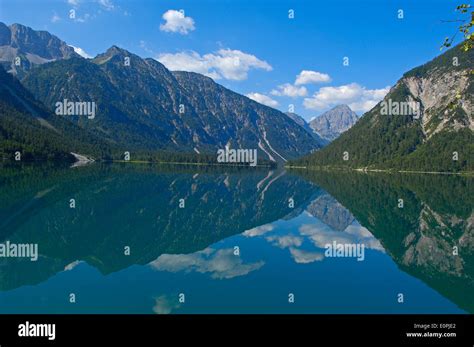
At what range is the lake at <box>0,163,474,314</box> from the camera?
21.0 metres

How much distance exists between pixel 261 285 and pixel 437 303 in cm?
1083

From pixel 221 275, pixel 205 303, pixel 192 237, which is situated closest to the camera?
pixel 205 303

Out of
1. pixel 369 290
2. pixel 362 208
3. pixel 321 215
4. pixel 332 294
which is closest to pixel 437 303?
pixel 369 290

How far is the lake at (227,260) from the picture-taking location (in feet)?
68.8

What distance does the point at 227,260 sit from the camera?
31.3m

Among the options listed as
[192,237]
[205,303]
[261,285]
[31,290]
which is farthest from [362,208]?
[31,290]

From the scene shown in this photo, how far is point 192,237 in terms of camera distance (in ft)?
136

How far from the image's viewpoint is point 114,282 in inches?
936

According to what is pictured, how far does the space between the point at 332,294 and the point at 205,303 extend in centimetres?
810
